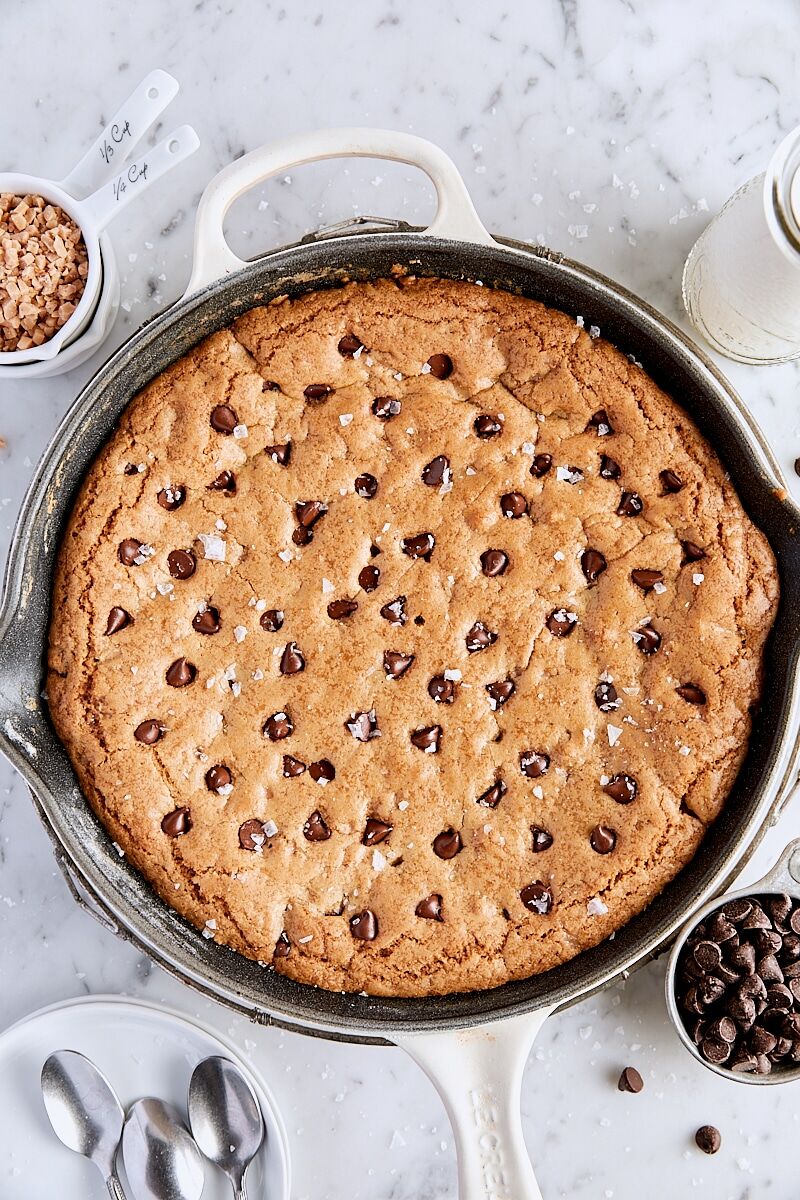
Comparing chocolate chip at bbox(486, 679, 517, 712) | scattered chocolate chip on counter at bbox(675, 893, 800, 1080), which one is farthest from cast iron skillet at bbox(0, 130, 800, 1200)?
chocolate chip at bbox(486, 679, 517, 712)

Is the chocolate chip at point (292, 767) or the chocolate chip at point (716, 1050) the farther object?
the chocolate chip at point (716, 1050)

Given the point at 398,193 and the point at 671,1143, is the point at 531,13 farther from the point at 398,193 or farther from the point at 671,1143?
the point at 671,1143

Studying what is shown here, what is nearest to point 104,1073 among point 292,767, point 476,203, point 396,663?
point 292,767

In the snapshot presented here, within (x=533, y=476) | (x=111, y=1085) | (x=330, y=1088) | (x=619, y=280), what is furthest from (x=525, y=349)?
(x=111, y=1085)

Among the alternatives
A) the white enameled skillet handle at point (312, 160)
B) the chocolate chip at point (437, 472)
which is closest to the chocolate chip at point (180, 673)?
the chocolate chip at point (437, 472)

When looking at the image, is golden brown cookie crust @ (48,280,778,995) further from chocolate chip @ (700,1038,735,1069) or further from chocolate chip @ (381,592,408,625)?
chocolate chip @ (700,1038,735,1069)

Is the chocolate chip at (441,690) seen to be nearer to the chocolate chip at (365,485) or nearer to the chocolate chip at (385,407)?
the chocolate chip at (365,485)
